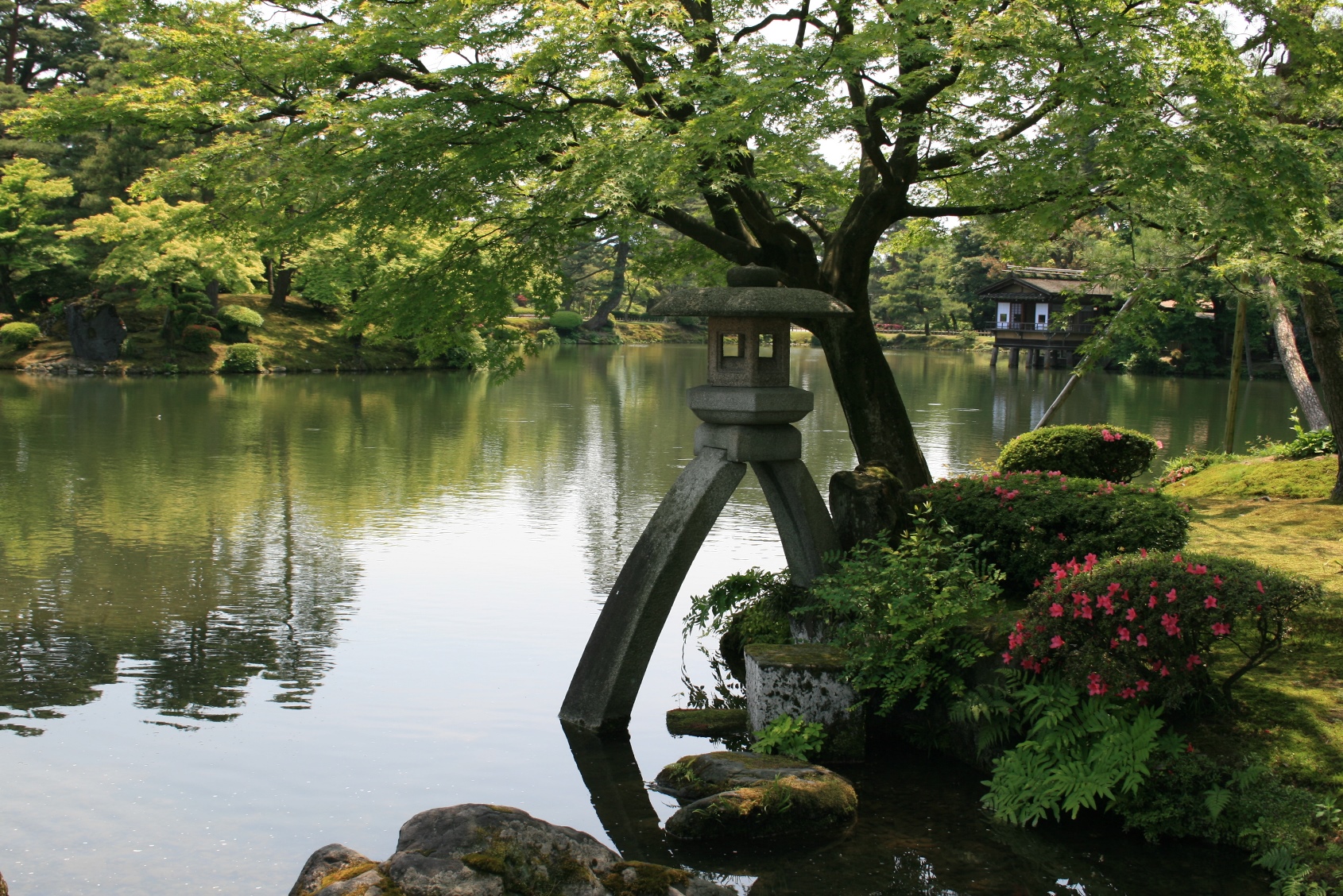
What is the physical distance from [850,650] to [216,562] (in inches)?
289

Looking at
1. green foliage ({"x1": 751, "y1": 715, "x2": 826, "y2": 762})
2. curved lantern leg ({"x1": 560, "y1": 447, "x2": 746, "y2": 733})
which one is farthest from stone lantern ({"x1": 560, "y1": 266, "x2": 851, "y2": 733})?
green foliage ({"x1": 751, "y1": 715, "x2": 826, "y2": 762})

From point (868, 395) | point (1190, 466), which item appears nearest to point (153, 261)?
point (868, 395)

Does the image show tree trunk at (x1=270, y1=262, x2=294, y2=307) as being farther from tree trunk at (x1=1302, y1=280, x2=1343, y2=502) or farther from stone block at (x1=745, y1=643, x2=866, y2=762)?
stone block at (x1=745, y1=643, x2=866, y2=762)

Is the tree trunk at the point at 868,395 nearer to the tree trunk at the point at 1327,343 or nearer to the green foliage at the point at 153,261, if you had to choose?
the tree trunk at the point at 1327,343

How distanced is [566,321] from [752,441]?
48.5m

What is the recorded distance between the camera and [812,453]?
64.8 ft

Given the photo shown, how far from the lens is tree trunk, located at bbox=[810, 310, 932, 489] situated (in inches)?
360

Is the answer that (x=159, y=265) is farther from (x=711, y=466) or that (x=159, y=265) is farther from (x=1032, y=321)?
(x=1032, y=321)

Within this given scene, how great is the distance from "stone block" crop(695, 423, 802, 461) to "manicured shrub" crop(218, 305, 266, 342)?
31501mm

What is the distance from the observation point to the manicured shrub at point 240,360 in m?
34.0

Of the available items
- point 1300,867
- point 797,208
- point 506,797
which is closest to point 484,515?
point 797,208

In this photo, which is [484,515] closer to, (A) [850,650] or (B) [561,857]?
(A) [850,650]

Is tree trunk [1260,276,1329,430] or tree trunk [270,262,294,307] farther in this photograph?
tree trunk [270,262,294,307]

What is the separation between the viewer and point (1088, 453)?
1059cm
